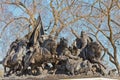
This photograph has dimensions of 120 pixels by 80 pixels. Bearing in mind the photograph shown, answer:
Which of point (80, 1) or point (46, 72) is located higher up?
point (80, 1)

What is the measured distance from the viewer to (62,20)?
78.2ft

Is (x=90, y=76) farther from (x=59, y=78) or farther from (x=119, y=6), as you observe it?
(x=119, y=6)

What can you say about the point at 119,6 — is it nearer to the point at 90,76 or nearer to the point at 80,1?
the point at 80,1

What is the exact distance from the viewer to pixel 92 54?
12.3 m

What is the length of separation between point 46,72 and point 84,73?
62.4 inches

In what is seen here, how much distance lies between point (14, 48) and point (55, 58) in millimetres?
1788

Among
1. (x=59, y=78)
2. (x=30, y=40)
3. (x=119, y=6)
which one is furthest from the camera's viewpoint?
(x=119, y=6)

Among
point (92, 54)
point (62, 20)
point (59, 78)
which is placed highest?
point (62, 20)

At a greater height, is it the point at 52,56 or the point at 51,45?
the point at 51,45

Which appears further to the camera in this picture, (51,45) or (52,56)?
(52,56)

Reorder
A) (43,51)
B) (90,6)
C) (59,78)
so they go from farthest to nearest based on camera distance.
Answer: (90,6) → (43,51) → (59,78)

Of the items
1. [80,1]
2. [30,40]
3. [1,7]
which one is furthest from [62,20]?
[30,40]

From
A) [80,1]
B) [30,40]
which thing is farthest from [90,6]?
[30,40]

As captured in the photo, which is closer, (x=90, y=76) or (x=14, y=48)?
(x=90, y=76)
